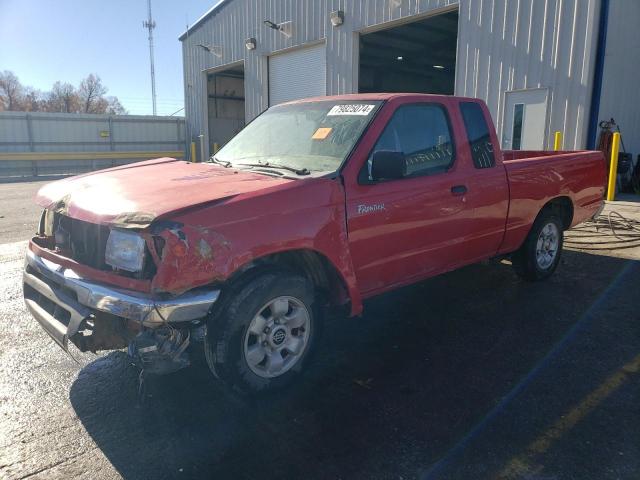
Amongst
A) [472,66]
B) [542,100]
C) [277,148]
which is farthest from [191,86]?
[277,148]

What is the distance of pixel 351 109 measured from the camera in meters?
4.05

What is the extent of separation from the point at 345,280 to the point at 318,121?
→ 1.43m

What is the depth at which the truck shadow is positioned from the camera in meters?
2.66

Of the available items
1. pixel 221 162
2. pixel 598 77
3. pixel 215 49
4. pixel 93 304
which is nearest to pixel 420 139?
pixel 221 162

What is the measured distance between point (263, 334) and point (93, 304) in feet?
3.31

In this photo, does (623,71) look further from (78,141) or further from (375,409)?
(78,141)

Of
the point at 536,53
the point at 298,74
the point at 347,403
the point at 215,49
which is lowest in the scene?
the point at 347,403

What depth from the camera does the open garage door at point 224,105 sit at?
2425 cm

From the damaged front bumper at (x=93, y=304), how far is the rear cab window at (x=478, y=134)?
287cm

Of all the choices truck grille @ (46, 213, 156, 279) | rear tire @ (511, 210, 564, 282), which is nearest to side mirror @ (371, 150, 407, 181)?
truck grille @ (46, 213, 156, 279)

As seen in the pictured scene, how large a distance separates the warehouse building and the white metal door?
0.02 metres

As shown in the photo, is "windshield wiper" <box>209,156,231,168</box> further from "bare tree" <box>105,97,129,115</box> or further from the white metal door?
"bare tree" <box>105,97,129,115</box>

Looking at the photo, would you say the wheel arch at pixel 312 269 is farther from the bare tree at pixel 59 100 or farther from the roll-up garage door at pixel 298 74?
the bare tree at pixel 59 100

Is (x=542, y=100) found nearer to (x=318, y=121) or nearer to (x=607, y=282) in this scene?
(x=607, y=282)
